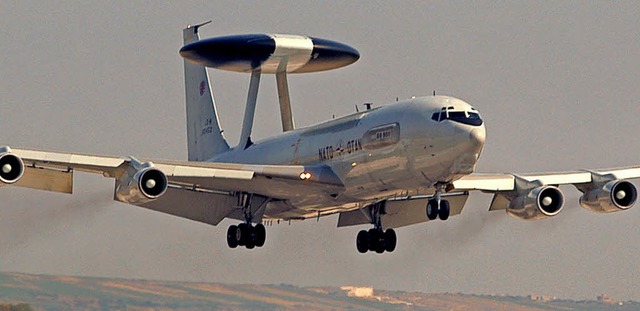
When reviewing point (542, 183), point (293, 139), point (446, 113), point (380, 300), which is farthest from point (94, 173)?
point (380, 300)

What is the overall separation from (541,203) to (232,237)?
1327 centimetres

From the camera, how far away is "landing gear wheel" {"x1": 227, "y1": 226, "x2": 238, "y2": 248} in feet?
238

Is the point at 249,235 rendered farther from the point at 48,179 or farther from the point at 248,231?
the point at 48,179

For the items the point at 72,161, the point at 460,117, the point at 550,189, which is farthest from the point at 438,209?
the point at 72,161

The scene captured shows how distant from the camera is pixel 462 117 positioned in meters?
62.5

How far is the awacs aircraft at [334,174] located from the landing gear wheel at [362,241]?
43mm

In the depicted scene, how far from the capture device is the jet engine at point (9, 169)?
62.6 metres

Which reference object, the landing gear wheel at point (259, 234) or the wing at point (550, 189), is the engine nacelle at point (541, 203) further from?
the landing gear wheel at point (259, 234)

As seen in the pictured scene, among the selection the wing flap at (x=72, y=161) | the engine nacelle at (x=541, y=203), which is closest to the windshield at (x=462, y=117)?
the engine nacelle at (x=541, y=203)

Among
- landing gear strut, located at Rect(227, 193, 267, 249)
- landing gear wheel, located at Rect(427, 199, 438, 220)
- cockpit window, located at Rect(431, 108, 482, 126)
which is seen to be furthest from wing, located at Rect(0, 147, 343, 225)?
cockpit window, located at Rect(431, 108, 482, 126)

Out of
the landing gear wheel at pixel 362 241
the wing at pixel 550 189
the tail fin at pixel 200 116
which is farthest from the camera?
the tail fin at pixel 200 116

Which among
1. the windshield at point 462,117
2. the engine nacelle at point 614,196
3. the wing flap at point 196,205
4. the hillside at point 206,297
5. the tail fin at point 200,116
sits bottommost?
the hillside at point 206,297

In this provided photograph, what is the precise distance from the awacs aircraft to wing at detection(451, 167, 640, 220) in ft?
0.14

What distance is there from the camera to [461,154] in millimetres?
61906
